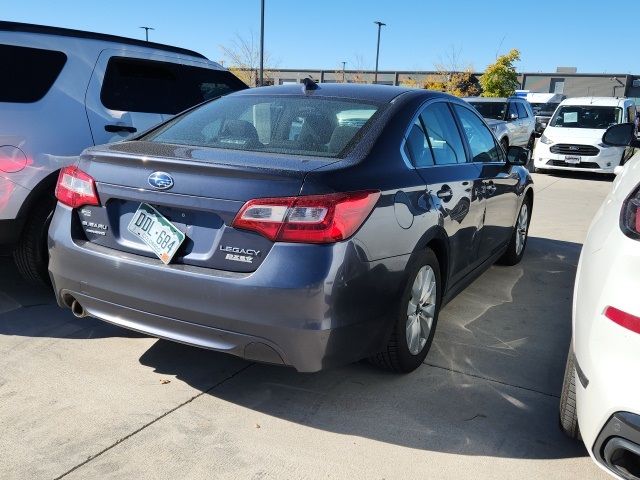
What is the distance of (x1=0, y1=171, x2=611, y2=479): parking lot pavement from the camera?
248 centimetres

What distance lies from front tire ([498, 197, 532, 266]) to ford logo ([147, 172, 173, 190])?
11.8 ft

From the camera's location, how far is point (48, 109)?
155 inches

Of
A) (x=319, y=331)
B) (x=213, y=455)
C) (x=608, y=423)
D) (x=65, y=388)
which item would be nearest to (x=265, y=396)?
(x=213, y=455)

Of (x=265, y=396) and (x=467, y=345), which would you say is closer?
(x=265, y=396)

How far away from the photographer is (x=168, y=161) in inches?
105

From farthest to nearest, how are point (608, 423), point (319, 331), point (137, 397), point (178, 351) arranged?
point (178, 351)
point (137, 397)
point (319, 331)
point (608, 423)

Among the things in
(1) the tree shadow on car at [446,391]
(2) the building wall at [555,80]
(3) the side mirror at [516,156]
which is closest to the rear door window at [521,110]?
(3) the side mirror at [516,156]

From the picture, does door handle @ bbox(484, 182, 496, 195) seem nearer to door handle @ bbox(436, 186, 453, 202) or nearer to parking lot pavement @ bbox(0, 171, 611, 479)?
door handle @ bbox(436, 186, 453, 202)

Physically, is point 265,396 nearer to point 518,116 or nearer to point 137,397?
point 137,397

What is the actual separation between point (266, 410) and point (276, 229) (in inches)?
39.5

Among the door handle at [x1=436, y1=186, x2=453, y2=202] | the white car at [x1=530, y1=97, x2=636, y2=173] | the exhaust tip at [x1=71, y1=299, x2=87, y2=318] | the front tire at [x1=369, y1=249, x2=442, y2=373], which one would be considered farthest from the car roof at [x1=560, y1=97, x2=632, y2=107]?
the exhaust tip at [x1=71, y1=299, x2=87, y2=318]

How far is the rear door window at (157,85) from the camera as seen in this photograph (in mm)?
4523

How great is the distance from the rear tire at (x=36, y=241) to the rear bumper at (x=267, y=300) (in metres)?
1.29

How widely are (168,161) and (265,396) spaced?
1.28 m
